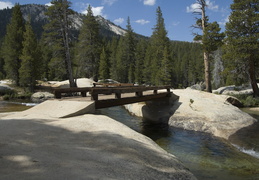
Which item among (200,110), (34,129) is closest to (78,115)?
(34,129)

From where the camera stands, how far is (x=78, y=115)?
8.66 m

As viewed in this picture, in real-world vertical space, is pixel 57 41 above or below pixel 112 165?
above

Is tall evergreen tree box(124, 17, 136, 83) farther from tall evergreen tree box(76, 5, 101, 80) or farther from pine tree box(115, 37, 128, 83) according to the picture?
tall evergreen tree box(76, 5, 101, 80)

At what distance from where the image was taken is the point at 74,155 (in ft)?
14.0

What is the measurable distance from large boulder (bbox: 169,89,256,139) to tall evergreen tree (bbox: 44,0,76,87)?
55.8ft

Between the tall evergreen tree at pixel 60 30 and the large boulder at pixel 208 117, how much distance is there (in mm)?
17013

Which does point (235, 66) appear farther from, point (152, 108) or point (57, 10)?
point (57, 10)

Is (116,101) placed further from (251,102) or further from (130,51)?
(130,51)

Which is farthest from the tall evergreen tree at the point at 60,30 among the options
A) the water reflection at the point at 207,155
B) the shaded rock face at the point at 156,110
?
the water reflection at the point at 207,155

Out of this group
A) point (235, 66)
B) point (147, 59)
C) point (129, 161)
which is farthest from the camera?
point (147, 59)

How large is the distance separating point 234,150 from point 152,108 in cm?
854

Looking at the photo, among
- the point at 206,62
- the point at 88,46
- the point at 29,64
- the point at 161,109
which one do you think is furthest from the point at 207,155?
the point at 88,46

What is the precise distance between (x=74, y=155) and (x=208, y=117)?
33.1 ft

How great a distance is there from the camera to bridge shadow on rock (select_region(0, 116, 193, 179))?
341 cm
